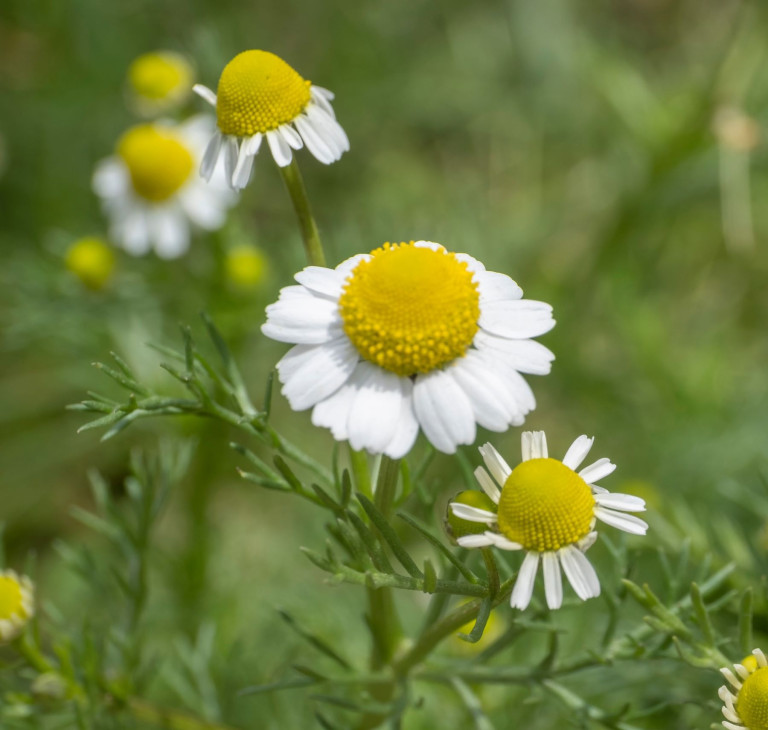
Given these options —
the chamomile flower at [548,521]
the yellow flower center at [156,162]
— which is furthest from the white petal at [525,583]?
the yellow flower center at [156,162]

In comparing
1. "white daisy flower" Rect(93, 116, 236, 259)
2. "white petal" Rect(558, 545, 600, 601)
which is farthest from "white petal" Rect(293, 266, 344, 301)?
"white daisy flower" Rect(93, 116, 236, 259)

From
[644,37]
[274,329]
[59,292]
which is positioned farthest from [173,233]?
[644,37]

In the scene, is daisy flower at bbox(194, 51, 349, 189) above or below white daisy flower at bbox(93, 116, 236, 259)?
below

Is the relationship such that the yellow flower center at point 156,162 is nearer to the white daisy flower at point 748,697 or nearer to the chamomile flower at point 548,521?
the chamomile flower at point 548,521

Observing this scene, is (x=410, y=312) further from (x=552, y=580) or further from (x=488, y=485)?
(x=552, y=580)

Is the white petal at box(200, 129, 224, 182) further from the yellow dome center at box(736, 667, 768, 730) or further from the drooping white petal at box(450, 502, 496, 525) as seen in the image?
the yellow dome center at box(736, 667, 768, 730)

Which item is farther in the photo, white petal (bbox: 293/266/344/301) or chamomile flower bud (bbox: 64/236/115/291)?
chamomile flower bud (bbox: 64/236/115/291)
